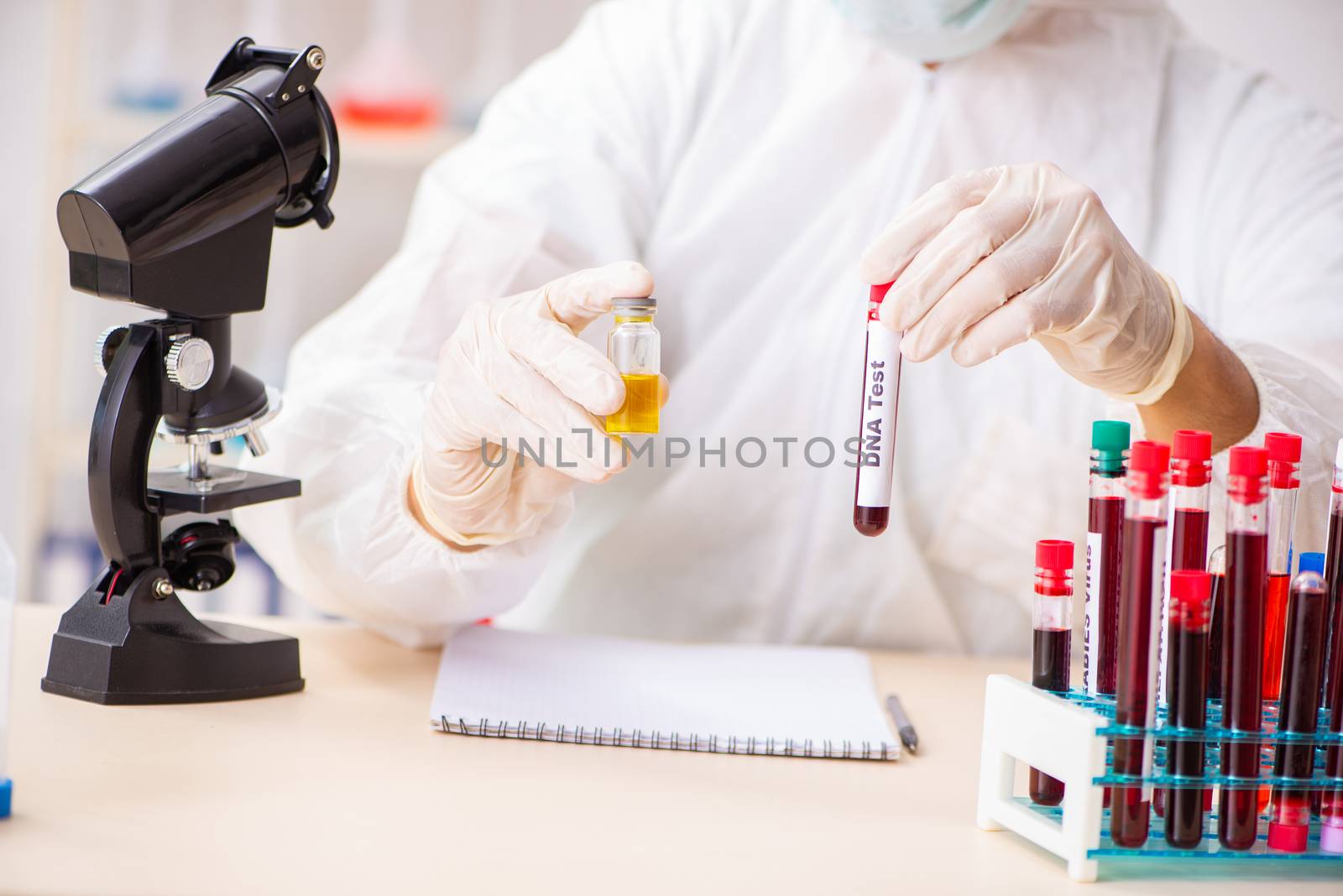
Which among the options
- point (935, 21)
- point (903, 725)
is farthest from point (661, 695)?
point (935, 21)

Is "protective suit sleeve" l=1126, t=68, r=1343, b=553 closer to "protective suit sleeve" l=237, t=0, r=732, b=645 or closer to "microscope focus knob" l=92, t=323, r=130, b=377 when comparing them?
"protective suit sleeve" l=237, t=0, r=732, b=645

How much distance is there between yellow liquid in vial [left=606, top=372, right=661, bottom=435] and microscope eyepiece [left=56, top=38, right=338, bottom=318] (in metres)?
0.33

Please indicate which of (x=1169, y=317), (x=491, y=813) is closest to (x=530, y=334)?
(x=491, y=813)

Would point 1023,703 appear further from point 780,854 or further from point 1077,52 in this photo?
point 1077,52

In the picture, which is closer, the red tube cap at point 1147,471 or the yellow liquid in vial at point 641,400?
the red tube cap at point 1147,471

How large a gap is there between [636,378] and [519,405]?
0.35 feet

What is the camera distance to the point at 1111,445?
767mm

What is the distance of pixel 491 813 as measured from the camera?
2.66 ft

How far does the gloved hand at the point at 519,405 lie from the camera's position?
908mm

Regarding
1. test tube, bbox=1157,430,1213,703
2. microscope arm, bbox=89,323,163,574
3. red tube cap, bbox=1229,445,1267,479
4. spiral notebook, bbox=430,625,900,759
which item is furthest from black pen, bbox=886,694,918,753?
microscope arm, bbox=89,323,163,574

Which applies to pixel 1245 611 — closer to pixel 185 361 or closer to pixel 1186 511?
pixel 1186 511

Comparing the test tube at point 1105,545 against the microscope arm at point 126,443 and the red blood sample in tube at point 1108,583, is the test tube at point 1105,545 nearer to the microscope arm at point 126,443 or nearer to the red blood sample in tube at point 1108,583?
the red blood sample in tube at point 1108,583

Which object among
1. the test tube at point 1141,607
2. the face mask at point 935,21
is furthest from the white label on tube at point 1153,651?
the face mask at point 935,21

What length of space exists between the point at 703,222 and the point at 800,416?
0.27 meters
